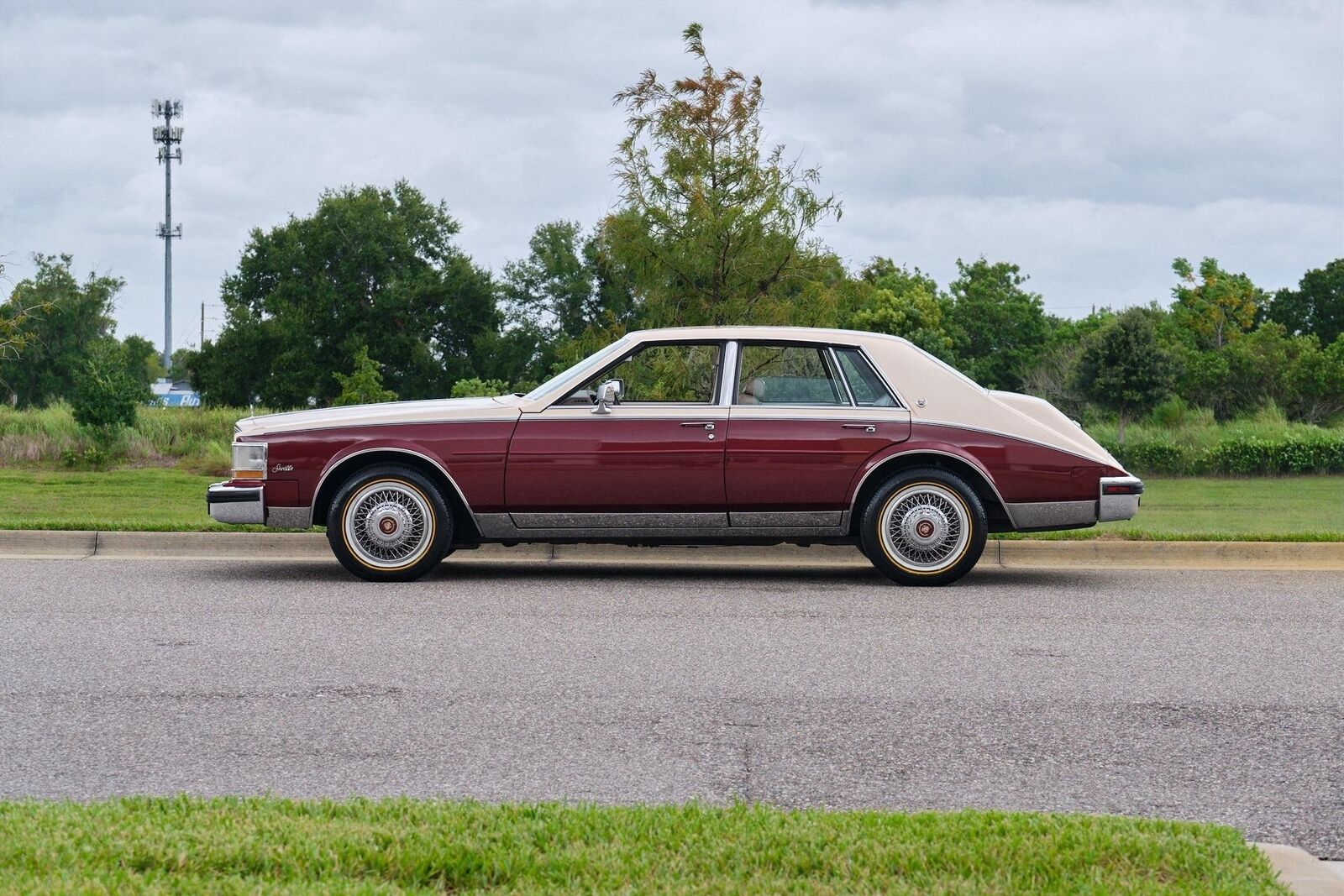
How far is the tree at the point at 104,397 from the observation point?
23.4 metres

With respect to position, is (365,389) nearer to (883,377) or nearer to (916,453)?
(883,377)

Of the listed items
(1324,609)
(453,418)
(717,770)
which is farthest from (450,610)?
(1324,609)

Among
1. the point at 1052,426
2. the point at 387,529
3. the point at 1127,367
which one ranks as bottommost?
the point at 387,529

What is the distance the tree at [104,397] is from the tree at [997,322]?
169 ft

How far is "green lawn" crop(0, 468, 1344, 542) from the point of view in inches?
468

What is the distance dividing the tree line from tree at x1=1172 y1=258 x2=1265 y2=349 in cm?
12

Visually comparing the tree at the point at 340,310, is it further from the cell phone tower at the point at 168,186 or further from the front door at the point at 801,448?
the front door at the point at 801,448

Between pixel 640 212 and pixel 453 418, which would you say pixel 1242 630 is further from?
pixel 640 212

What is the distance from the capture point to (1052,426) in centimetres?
988

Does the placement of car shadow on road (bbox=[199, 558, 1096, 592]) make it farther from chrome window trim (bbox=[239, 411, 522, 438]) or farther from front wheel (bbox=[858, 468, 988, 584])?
chrome window trim (bbox=[239, 411, 522, 438])

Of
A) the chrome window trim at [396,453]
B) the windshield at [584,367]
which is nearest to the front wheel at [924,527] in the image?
the windshield at [584,367]

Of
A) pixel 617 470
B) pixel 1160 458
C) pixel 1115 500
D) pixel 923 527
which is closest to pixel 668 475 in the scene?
pixel 617 470

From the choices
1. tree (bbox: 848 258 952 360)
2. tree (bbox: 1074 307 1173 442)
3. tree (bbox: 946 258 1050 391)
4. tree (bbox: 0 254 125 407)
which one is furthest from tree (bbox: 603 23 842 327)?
tree (bbox: 0 254 125 407)

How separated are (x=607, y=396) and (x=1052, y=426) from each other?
3.09 metres
